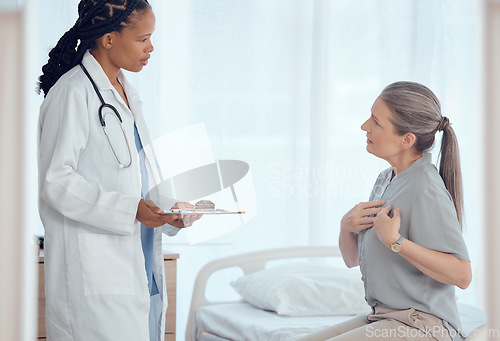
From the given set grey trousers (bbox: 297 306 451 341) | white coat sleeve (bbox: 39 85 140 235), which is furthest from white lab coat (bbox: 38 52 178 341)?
grey trousers (bbox: 297 306 451 341)

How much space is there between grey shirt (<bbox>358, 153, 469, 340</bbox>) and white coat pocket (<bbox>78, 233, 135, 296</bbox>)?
1.99ft

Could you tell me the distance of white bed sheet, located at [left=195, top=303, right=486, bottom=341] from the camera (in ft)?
6.31

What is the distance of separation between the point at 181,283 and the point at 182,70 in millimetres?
1037

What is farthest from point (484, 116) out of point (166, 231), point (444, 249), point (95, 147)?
point (166, 231)

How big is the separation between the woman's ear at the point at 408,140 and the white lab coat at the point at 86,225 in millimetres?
689

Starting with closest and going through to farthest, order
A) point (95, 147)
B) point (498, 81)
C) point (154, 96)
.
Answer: point (498, 81)
point (95, 147)
point (154, 96)

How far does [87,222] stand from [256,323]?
3.01ft

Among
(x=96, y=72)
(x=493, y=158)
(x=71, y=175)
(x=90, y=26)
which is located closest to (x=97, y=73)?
(x=96, y=72)

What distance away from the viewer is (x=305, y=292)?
2.27 metres

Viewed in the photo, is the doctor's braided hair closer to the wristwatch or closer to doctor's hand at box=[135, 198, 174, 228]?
doctor's hand at box=[135, 198, 174, 228]

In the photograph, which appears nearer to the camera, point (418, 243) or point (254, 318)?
point (418, 243)

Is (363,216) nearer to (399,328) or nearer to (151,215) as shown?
(399,328)

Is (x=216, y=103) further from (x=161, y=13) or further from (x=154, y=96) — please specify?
(x=161, y=13)

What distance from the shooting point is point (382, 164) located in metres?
3.00
